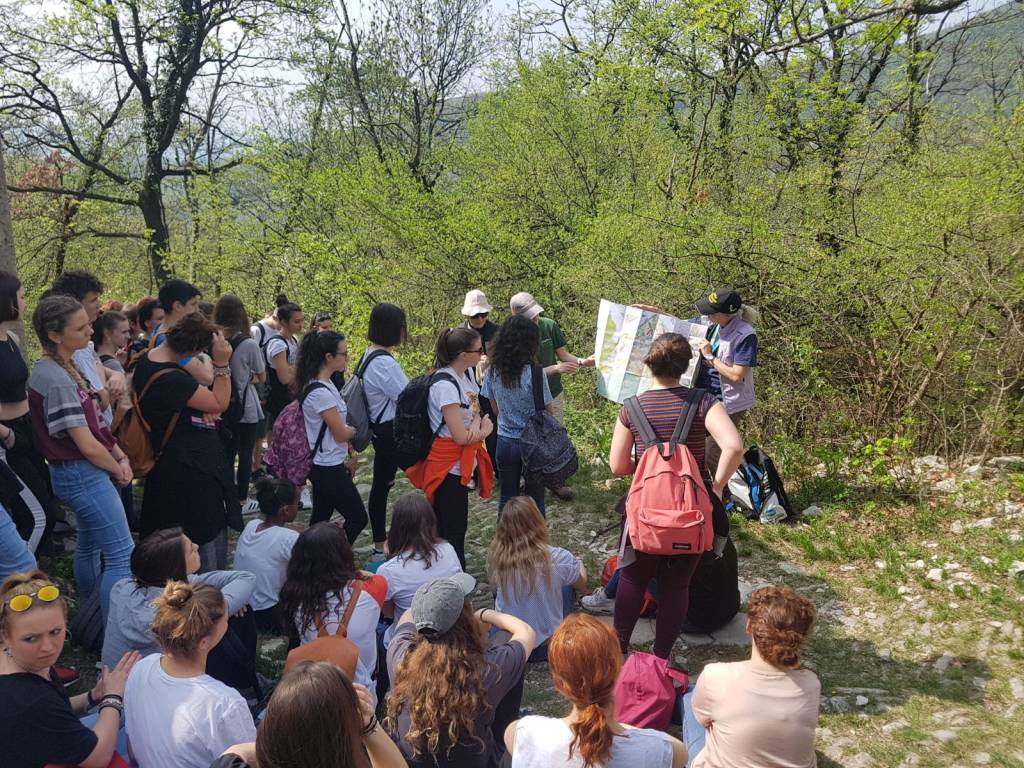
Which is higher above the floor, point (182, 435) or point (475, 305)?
point (475, 305)

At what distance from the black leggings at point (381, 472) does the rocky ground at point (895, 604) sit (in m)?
0.61

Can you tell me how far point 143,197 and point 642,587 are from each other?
16812 mm

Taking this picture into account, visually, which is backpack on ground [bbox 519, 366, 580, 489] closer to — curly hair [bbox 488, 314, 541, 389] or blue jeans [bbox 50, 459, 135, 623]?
curly hair [bbox 488, 314, 541, 389]

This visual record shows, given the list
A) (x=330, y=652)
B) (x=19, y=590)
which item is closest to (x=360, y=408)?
(x=330, y=652)

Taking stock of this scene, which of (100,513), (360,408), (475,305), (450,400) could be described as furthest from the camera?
(475,305)

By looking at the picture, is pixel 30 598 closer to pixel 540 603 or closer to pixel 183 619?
pixel 183 619

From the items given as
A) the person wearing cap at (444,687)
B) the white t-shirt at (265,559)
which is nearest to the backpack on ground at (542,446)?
the white t-shirt at (265,559)

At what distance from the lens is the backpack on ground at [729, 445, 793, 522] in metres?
5.71

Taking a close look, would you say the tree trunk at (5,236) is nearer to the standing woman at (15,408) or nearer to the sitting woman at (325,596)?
the standing woman at (15,408)

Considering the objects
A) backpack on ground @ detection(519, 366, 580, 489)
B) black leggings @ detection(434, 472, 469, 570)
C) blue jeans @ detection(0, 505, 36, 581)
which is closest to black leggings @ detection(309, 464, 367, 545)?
black leggings @ detection(434, 472, 469, 570)

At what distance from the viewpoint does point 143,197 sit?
16969 mm

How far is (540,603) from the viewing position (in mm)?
3920

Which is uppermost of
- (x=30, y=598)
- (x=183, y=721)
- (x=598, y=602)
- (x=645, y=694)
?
(x=30, y=598)

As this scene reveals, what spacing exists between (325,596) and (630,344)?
300 centimetres
